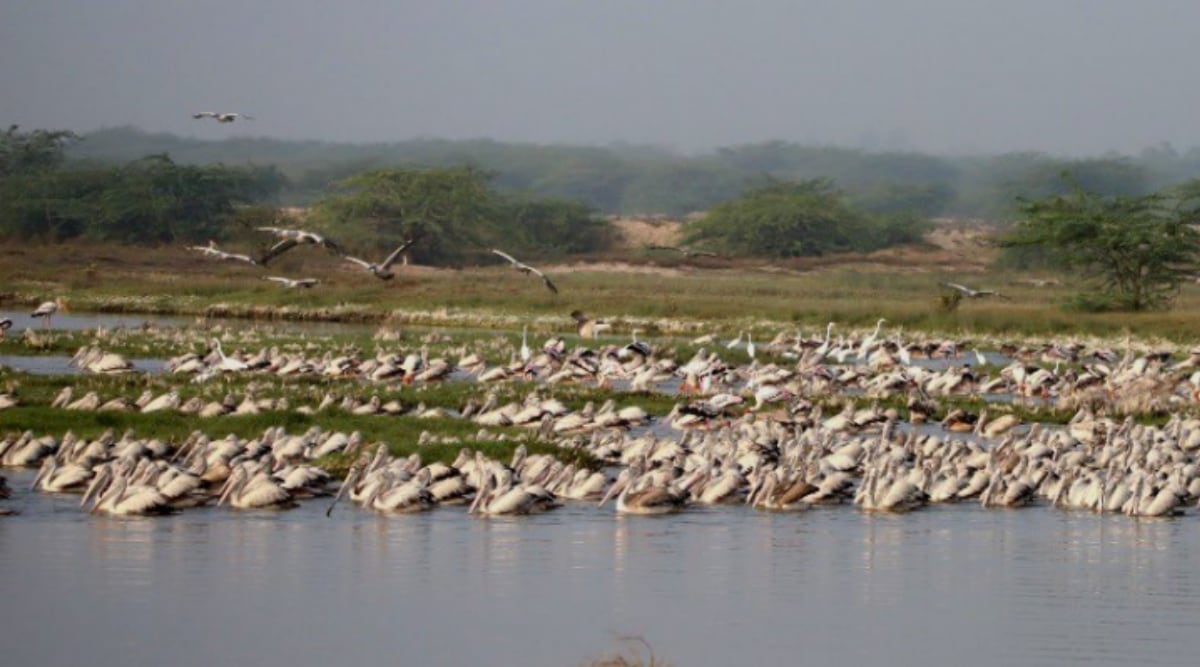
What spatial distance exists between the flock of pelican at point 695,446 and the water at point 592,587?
301mm

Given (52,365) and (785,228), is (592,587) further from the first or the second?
(785,228)

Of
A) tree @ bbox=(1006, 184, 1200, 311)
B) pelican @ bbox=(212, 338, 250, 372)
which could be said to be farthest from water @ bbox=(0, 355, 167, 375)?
tree @ bbox=(1006, 184, 1200, 311)

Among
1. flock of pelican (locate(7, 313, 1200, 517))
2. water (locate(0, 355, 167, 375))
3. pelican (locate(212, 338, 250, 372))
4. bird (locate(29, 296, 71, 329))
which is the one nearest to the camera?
flock of pelican (locate(7, 313, 1200, 517))

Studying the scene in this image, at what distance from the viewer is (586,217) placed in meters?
88.8

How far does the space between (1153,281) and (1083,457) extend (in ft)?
87.3

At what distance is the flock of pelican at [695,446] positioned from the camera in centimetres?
1838

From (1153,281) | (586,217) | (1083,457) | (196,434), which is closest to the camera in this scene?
(196,434)

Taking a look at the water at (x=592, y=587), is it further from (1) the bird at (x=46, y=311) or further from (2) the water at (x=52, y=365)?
(1) the bird at (x=46, y=311)

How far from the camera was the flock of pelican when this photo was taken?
18.4 meters

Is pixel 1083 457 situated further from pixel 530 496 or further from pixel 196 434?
pixel 196 434

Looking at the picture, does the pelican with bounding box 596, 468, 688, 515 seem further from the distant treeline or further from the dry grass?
the distant treeline

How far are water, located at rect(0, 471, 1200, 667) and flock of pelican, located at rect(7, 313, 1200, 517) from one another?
11.9 inches

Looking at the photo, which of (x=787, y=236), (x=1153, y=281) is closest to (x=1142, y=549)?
(x=1153, y=281)

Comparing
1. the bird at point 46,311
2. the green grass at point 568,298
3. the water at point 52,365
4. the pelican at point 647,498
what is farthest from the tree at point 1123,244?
the pelican at point 647,498
